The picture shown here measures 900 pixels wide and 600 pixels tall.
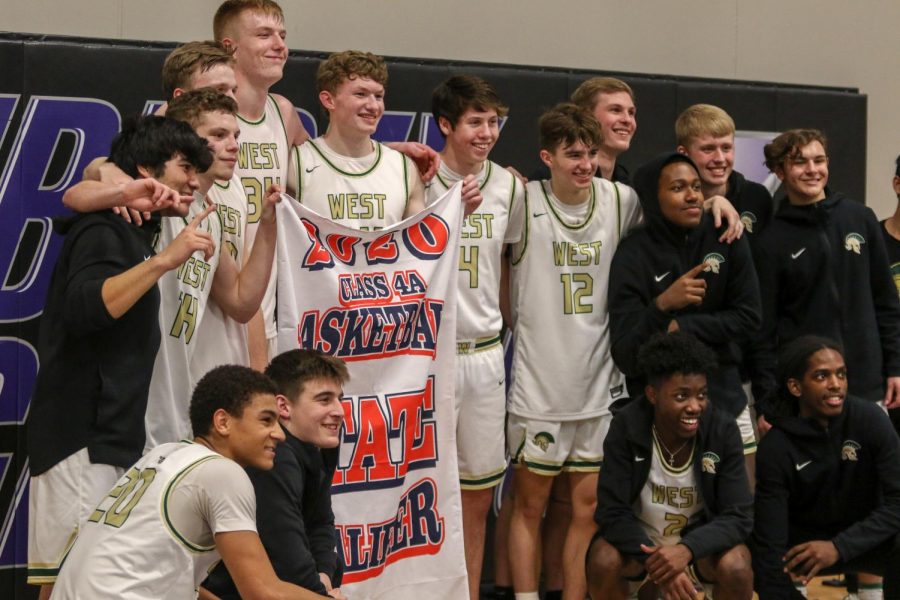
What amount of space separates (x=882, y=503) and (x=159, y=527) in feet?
9.83

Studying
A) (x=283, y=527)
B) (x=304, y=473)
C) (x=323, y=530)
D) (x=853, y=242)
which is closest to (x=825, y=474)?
(x=853, y=242)

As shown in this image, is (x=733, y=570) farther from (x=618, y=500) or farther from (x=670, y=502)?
(x=618, y=500)

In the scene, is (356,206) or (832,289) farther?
(832,289)

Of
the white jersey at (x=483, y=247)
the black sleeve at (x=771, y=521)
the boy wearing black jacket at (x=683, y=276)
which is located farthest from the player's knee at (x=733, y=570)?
the white jersey at (x=483, y=247)

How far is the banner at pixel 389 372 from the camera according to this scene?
15.1ft

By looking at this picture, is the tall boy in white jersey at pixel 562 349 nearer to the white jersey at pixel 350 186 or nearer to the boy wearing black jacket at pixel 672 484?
the boy wearing black jacket at pixel 672 484

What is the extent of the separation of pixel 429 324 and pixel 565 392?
715 mm

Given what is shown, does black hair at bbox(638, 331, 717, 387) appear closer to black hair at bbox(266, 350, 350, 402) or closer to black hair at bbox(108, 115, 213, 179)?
black hair at bbox(266, 350, 350, 402)

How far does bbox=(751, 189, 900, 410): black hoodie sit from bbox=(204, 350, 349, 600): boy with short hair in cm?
218

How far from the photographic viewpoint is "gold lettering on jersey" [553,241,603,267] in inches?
205

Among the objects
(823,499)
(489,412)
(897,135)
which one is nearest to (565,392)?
(489,412)

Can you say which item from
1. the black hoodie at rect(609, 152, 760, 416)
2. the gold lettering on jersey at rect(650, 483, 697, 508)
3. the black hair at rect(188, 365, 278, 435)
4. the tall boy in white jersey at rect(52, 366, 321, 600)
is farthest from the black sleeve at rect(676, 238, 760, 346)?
the tall boy in white jersey at rect(52, 366, 321, 600)

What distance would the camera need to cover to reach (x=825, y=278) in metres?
5.39

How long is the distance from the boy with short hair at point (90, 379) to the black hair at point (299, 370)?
449 millimetres
